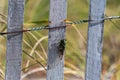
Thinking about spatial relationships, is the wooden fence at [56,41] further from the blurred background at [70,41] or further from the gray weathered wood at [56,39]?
the blurred background at [70,41]

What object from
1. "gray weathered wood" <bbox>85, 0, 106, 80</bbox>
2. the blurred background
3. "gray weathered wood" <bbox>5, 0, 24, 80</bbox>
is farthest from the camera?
the blurred background

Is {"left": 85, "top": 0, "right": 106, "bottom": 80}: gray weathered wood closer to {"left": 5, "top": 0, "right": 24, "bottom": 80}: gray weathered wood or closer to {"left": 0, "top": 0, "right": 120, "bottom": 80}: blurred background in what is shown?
{"left": 0, "top": 0, "right": 120, "bottom": 80}: blurred background

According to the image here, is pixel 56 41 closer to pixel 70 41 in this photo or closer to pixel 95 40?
pixel 95 40

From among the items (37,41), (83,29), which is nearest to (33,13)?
(37,41)

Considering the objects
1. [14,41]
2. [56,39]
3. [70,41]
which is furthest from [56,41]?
[70,41]

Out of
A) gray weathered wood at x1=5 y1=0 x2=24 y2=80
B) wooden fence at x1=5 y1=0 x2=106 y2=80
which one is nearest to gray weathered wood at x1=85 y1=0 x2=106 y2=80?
wooden fence at x1=5 y1=0 x2=106 y2=80

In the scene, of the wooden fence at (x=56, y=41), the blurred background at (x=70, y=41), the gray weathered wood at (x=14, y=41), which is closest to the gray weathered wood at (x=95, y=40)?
the wooden fence at (x=56, y=41)

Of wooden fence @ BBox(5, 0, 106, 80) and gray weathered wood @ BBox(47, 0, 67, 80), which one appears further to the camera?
gray weathered wood @ BBox(47, 0, 67, 80)

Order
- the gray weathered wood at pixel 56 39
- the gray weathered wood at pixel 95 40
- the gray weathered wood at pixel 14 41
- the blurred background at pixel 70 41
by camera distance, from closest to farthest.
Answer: the gray weathered wood at pixel 14 41 → the gray weathered wood at pixel 56 39 → the gray weathered wood at pixel 95 40 → the blurred background at pixel 70 41
